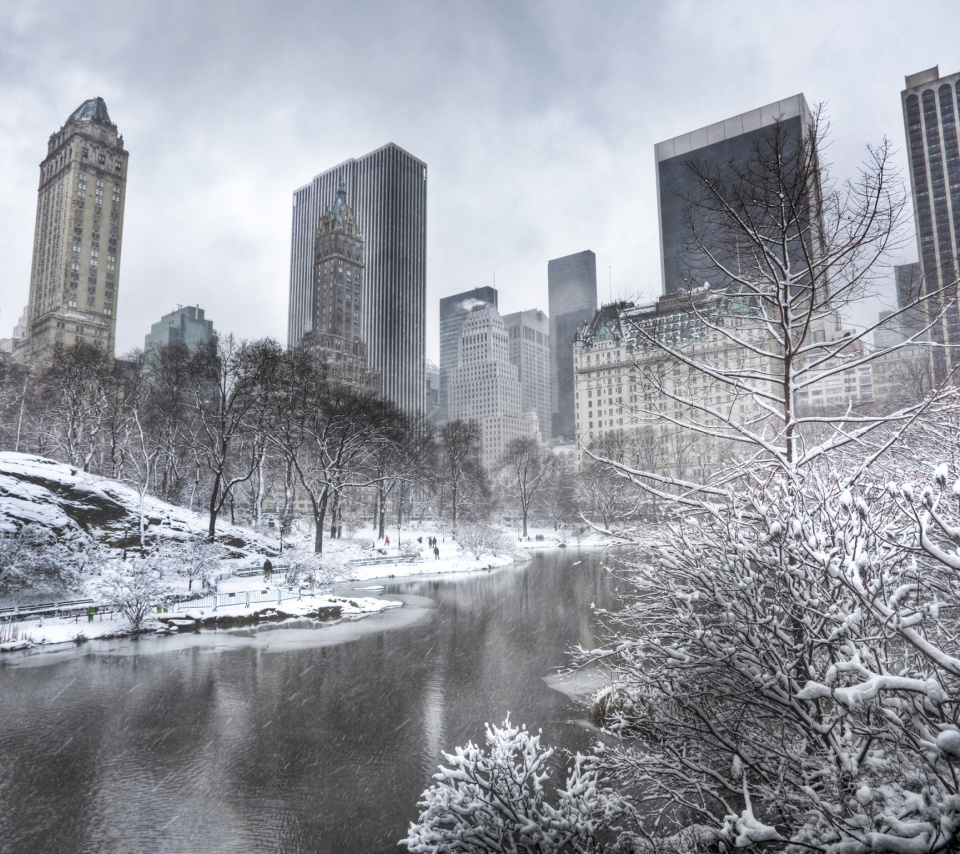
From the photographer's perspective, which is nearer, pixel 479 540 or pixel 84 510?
pixel 84 510

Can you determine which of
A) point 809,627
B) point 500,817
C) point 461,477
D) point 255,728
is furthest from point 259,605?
point 461,477

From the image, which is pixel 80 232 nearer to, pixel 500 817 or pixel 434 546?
pixel 434 546

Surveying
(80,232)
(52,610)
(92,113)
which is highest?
(92,113)

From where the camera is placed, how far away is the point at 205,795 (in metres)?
9.59

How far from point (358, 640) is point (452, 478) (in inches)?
1509

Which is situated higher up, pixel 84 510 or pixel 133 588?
pixel 84 510

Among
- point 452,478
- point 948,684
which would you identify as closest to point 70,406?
point 452,478

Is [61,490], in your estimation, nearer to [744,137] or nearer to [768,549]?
[768,549]

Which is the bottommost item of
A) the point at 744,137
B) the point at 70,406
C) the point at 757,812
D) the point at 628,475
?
the point at 757,812

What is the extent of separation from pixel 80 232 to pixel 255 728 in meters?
162

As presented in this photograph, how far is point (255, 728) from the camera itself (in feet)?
40.9

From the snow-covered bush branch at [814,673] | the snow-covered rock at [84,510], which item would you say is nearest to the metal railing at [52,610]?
the snow-covered rock at [84,510]

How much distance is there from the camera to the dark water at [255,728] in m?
8.74

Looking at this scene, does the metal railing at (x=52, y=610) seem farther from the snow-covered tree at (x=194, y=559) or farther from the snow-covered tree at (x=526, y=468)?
the snow-covered tree at (x=526, y=468)
